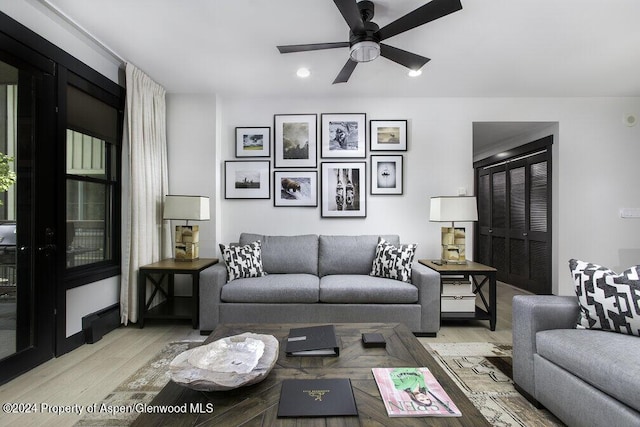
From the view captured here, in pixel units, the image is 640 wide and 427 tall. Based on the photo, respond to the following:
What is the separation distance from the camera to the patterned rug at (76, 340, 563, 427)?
1.72 m

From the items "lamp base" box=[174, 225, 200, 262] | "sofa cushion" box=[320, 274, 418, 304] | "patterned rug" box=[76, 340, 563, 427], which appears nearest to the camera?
"patterned rug" box=[76, 340, 563, 427]

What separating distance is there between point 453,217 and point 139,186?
3.19 m

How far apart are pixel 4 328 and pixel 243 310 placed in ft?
5.29

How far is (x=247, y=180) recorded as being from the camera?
3910mm

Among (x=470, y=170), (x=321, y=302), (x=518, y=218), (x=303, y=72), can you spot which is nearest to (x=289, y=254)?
(x=321, y=302)

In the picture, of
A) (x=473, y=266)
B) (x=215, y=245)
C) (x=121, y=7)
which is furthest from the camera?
(x=215, y=245)

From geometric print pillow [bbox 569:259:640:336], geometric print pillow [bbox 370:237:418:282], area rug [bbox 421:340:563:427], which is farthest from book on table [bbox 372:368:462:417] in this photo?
geometric print pillow [bbox 370:237:418:282]

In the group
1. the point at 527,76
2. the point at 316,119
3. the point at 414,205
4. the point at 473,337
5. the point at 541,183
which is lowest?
the point at 473,337

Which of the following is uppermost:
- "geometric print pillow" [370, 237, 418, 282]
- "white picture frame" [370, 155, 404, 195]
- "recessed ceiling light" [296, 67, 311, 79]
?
"recessed ceiling light" [296, 67, 311, 79]

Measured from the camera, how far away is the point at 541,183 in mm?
4418

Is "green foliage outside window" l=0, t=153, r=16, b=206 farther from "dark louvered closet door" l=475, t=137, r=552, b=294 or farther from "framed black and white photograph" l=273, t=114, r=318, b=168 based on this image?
"dark louvered closet door" l=475, t=137, r=552, b=294

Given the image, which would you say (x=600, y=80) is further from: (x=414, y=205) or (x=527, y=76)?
(x=414, y=205)

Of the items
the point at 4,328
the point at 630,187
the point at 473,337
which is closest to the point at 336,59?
the point at 473,337

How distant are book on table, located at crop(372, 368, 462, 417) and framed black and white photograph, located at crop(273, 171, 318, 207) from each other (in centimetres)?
266
